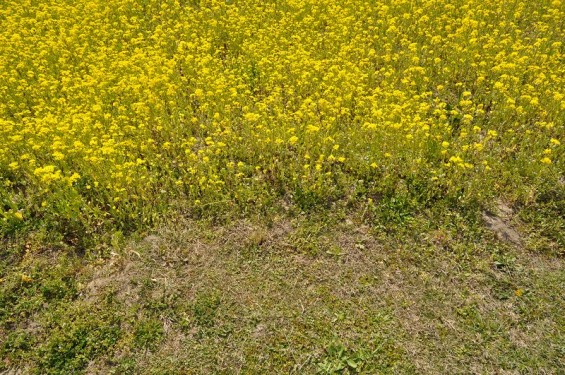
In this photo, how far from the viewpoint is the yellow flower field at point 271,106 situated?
225 inches

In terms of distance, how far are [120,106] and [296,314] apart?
429 cm

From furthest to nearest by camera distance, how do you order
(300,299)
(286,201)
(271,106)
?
(271,106)
(286,201)
(300,299)

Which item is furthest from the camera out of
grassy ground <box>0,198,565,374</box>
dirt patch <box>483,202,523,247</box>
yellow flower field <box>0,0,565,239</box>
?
yellow flower field <box>0,0,565,239</box>

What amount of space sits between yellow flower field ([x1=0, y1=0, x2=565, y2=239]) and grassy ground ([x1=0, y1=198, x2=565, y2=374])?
0.51 m

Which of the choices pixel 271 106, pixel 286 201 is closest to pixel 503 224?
pixel 286 201

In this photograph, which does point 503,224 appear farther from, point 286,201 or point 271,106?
point 271,106

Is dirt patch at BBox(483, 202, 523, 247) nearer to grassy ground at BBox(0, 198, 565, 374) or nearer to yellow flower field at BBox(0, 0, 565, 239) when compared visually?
grassy ground at BBox(0, 198, 565, 374)

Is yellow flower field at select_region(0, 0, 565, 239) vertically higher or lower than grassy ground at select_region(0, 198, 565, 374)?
higher

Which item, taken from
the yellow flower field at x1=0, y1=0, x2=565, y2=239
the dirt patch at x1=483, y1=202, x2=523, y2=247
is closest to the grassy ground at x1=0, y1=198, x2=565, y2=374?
the dirt patch at x1=483, y1=202, x2=523, y2=247

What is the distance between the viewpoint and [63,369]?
4211 millimetres

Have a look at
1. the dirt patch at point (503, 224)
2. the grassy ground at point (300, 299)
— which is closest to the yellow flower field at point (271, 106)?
the dirt patch at point (503, 224)

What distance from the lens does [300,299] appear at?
15.2 feet

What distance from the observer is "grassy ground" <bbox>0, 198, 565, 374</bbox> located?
13.8ft

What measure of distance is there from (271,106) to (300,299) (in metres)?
3.53
